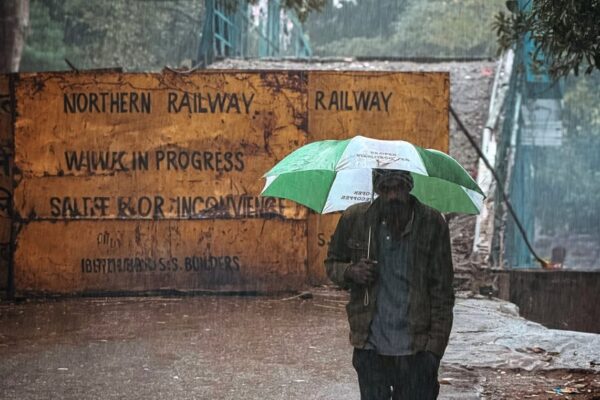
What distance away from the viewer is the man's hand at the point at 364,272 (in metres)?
3.87

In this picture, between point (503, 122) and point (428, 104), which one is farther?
point (503, 122)

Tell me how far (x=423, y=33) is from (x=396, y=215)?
35803 mm

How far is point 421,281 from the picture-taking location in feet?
13.0

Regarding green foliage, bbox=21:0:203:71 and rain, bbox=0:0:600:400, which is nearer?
rain, bbox=0:0:600:400

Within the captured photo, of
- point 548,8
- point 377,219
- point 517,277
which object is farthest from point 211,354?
point 517,277

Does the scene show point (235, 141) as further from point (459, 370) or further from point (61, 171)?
point (459, 370)

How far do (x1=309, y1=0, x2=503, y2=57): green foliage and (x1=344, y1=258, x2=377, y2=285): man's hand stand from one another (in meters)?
31.1

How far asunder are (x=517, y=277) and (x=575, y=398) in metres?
5.41

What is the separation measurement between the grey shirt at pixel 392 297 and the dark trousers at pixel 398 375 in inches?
2.4

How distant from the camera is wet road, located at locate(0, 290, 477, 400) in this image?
5.94 meters

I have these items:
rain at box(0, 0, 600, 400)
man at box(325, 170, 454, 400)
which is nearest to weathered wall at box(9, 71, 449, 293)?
rain at box(0, 0, 600, 400)

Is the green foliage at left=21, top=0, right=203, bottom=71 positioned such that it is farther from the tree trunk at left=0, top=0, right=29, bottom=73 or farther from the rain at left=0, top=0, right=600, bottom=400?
the rain at left=0, top=0, right=600, bottom=400

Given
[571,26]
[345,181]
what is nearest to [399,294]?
[345,181]

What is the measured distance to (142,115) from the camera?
382 inches
